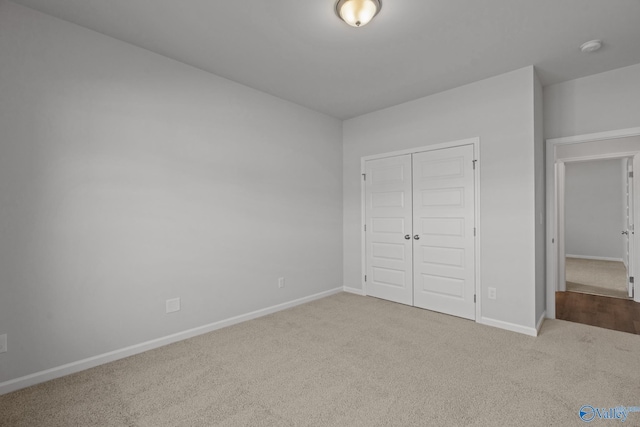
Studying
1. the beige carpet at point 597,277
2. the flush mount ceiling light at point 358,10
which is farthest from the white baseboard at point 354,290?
the flush mount ceiling light at point 358,10

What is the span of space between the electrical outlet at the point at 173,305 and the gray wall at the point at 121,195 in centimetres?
5

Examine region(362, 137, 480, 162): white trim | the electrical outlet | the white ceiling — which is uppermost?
the white ceiling

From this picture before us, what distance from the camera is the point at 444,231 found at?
3.78m

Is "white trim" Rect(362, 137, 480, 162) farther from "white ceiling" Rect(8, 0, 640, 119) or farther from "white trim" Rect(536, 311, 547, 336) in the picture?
"white trim" Rect(536, 311, 547, 336)

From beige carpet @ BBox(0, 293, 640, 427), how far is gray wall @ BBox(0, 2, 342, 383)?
412 mm

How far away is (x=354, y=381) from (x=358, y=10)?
2.64 meters

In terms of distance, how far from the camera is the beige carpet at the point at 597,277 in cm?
486

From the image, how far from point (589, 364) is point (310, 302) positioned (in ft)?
9.52

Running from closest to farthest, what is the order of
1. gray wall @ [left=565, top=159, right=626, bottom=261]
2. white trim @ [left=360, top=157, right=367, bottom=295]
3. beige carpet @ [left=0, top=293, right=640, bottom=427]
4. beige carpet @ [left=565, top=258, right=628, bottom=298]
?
beige carpet @ [left=0, top=293, right=640, bottom=427]
white trim @ [left=360, top=157, right=367, bottom=295]
beige carpet @ [left=565, top=258, right=628, bottom=298]
gray wall @ [left=565, top=159, right=626, bottom=261]

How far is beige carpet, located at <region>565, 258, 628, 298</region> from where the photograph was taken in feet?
16.0

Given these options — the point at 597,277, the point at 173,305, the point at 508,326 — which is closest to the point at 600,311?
the point at 508,326

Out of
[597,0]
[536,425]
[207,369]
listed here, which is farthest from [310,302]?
[597,0]

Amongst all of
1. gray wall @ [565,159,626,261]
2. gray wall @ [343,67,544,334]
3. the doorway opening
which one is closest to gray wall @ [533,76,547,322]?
gray wall @ [343,67,544,334]

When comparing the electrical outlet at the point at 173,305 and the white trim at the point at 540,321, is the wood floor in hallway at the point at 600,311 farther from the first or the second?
the electrical outlet at the point at 173,305
